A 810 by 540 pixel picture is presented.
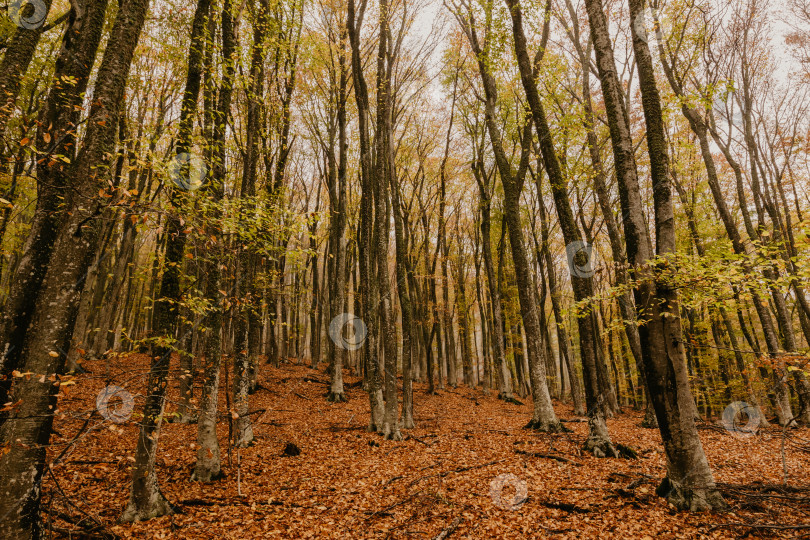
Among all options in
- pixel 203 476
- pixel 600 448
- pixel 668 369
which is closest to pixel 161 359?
pixel 203 476

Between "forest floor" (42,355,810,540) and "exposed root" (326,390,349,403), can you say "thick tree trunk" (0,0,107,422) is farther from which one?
"exposed root" (326,390,349,403)

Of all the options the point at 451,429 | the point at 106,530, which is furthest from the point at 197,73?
the point at 451,429

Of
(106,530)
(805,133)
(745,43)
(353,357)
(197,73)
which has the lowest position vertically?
(106,530)

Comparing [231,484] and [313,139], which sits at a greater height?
[313,139]

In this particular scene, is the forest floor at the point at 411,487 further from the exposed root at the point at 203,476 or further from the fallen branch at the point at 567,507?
the exposed root at the point at 203,476

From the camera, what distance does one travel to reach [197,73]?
21.8 ft

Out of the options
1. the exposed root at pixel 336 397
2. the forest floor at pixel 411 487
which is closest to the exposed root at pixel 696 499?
the forest floor at pixel 411 487

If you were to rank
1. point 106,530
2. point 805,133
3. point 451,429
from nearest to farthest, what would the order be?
point 106,530 → point 451,429 → point 805,133

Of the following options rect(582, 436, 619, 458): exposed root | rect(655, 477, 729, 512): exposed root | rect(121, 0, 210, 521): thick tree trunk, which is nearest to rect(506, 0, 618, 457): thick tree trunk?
rect(582, 436, 619, 458): exposed root

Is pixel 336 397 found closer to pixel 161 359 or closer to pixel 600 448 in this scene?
pixel 600 448

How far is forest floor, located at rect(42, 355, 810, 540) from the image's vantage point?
4863 mm

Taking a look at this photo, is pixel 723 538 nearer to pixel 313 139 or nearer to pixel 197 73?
pixel 197 73

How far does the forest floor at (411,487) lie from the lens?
4.86 m

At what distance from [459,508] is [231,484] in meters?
4.28
